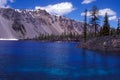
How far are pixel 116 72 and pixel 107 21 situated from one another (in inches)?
3403

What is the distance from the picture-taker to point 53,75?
3362 cm

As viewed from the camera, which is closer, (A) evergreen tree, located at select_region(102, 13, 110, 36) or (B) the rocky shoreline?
(B) the rocky shoreline

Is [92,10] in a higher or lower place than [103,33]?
higher

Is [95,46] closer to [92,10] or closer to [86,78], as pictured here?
[92,10]

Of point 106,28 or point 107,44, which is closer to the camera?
point 107,44

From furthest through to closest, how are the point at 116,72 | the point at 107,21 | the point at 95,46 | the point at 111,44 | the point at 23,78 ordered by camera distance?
the point at 107,21 → the point at 95,46 → the point at 111,44 → the point at 116,72 → the point at 23,78

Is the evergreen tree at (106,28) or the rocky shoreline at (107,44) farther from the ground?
the evergreen tree at (106,28)

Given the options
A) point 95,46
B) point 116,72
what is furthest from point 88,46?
point 116,72

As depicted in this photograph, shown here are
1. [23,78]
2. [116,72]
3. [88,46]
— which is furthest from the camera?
[88,46]

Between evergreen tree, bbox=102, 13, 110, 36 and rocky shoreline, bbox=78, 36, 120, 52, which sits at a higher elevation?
evergreen tree, bbox=102, 13, 110, 36

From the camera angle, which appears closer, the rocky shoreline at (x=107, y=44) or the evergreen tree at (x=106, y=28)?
the rocky shoreline at (x=107, y=44)

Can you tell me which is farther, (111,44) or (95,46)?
(95,46)

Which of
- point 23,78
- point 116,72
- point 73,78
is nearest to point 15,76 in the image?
point 23,78

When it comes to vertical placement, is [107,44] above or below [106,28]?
below
